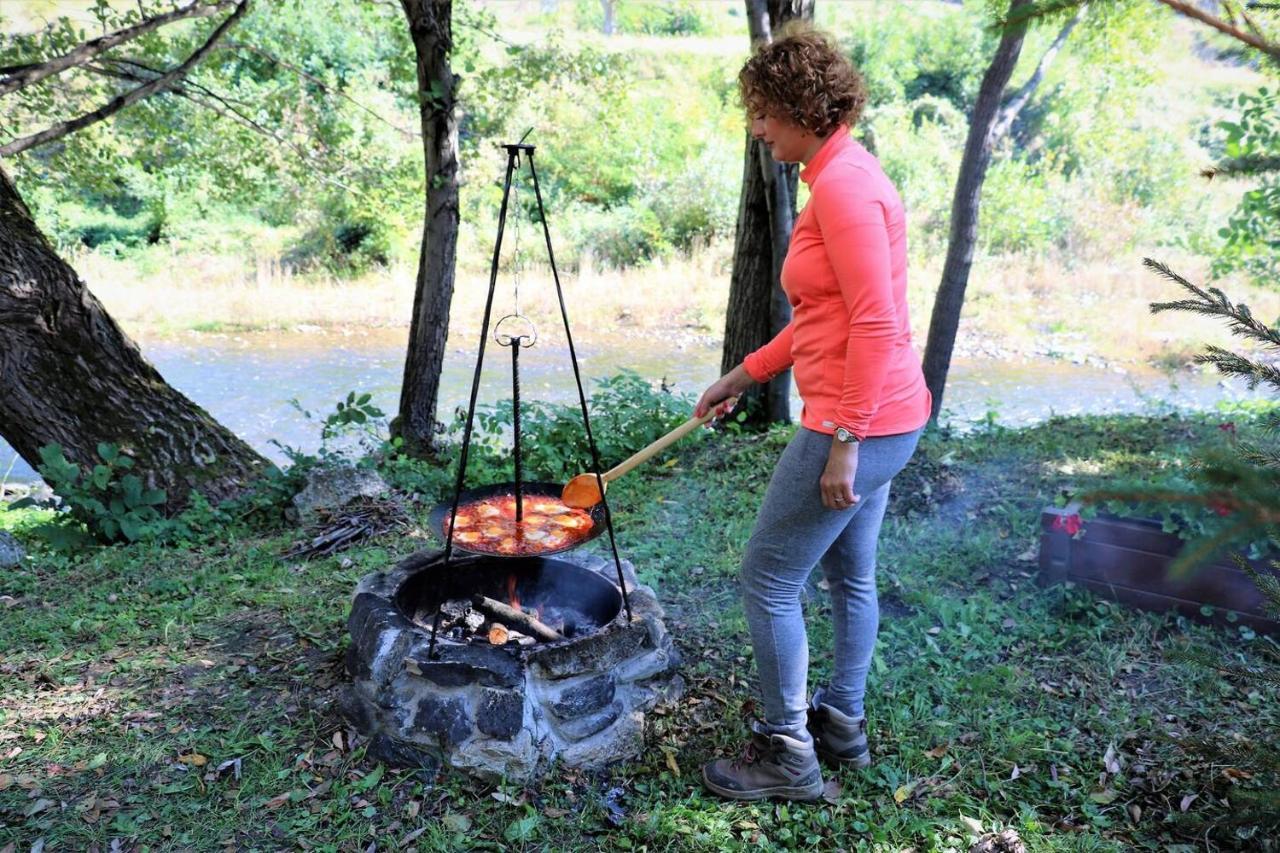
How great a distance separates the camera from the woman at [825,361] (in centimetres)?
212

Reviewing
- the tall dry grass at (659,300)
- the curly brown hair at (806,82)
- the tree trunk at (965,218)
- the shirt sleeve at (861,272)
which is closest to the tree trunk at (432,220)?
the tree trunk at (965,218)

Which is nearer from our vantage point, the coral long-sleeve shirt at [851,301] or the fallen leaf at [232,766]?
the coral long-sleeve shirt at [851,301]

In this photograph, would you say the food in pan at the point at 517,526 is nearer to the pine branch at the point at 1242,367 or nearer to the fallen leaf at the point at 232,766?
the fallen leaf at the point at 232,766

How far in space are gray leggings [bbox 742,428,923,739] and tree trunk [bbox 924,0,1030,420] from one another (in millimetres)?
3375

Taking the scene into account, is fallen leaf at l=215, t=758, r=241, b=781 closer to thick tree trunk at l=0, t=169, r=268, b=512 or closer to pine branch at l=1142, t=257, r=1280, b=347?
thick tree trunk at l=0, t=169, r=268, b=512

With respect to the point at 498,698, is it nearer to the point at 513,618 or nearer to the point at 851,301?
the point at 513,618

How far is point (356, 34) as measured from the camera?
17.2 m

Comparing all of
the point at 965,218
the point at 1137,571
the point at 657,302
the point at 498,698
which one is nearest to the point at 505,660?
the point at 498,698

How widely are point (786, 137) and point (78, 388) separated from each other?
4.15 metres

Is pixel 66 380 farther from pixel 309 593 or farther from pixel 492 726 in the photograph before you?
pixel 492 726

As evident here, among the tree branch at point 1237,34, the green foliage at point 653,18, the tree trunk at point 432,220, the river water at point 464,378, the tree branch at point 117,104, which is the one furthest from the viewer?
the green foliage at point 653,18

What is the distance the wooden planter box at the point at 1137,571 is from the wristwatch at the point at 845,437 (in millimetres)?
1997

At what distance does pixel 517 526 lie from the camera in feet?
10.0

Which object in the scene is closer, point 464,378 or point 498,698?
point 498,698
